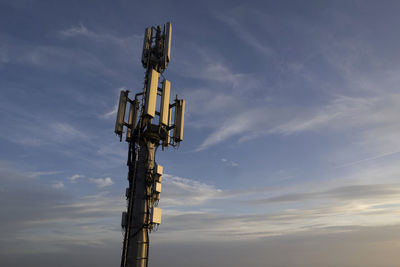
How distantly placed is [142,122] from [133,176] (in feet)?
22.5

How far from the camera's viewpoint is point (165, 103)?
35.5 m

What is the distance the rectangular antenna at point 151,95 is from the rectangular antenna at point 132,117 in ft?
10.7

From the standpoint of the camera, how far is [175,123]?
36812 mm

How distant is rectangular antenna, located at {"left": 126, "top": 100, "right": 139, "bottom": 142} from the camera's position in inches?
1415

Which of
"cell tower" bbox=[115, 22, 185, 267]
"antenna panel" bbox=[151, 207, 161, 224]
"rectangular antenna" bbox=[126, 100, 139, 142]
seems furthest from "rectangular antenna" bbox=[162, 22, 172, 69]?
"antenna panel" bbox=[151, 207, 161, 224]

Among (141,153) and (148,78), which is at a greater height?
(148,78)

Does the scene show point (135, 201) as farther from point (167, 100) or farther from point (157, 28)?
point (157, 28)

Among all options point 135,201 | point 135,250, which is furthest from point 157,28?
point 135,250

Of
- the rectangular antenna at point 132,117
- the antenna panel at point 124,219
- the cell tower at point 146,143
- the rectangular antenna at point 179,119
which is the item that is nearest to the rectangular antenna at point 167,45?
the cell tower at point 146,143

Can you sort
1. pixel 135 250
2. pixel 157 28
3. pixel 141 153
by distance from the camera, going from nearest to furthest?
pixel 135 250 < pixel 141 153 < pixel 157 28

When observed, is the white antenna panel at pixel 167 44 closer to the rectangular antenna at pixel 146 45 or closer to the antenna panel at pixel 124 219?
the rectangular antenna at pixel 146 45

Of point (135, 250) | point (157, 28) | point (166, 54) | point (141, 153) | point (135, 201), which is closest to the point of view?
point (135, 250)

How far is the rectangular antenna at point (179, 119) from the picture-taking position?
118ft

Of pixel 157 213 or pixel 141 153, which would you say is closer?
pixel 157 213
